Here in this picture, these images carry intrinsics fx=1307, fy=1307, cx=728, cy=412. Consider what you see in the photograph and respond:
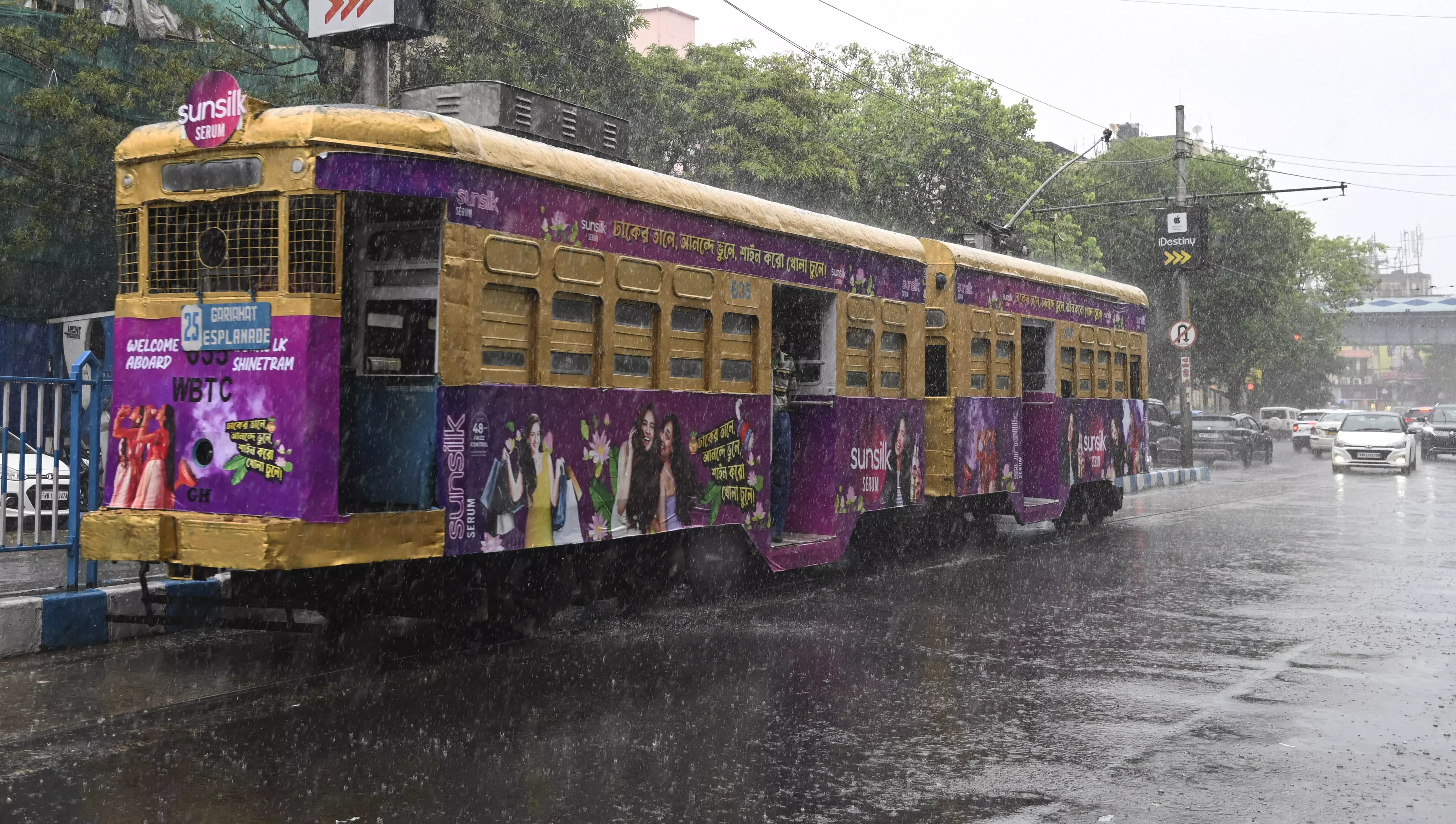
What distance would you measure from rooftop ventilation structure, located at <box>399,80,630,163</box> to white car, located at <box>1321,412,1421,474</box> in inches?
1061

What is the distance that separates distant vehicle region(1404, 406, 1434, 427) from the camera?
153 ft

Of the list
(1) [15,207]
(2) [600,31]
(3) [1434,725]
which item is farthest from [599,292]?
(2) [600,31]

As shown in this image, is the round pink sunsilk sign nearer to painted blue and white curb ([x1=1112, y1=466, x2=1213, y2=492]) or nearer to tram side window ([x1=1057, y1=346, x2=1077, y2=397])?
tram side window ([x1=1057, y1=346, x2=1077, y2=397])

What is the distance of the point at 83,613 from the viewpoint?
8281 mm

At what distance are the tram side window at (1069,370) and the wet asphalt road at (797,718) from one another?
563 cm

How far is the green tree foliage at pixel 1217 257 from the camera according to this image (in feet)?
160

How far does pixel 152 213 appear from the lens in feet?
25.0

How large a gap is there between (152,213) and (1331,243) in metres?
77.8

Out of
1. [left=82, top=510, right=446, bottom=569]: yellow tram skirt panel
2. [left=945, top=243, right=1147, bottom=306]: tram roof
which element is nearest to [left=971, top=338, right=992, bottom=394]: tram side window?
[left=945, top=243, right=1147, bottom=306]: tram roof

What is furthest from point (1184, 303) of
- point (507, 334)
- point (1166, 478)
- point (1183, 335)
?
point (507, 334)

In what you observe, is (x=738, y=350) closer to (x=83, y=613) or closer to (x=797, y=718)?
(x=797, y=718)

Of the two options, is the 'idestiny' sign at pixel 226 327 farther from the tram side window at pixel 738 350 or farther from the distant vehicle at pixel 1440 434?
the distant vehicle at pixel 1440 434

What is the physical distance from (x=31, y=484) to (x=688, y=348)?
14.4 ft

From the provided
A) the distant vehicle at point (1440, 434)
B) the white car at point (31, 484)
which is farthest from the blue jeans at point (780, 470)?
the distant vehicle at point (1440, 434)
